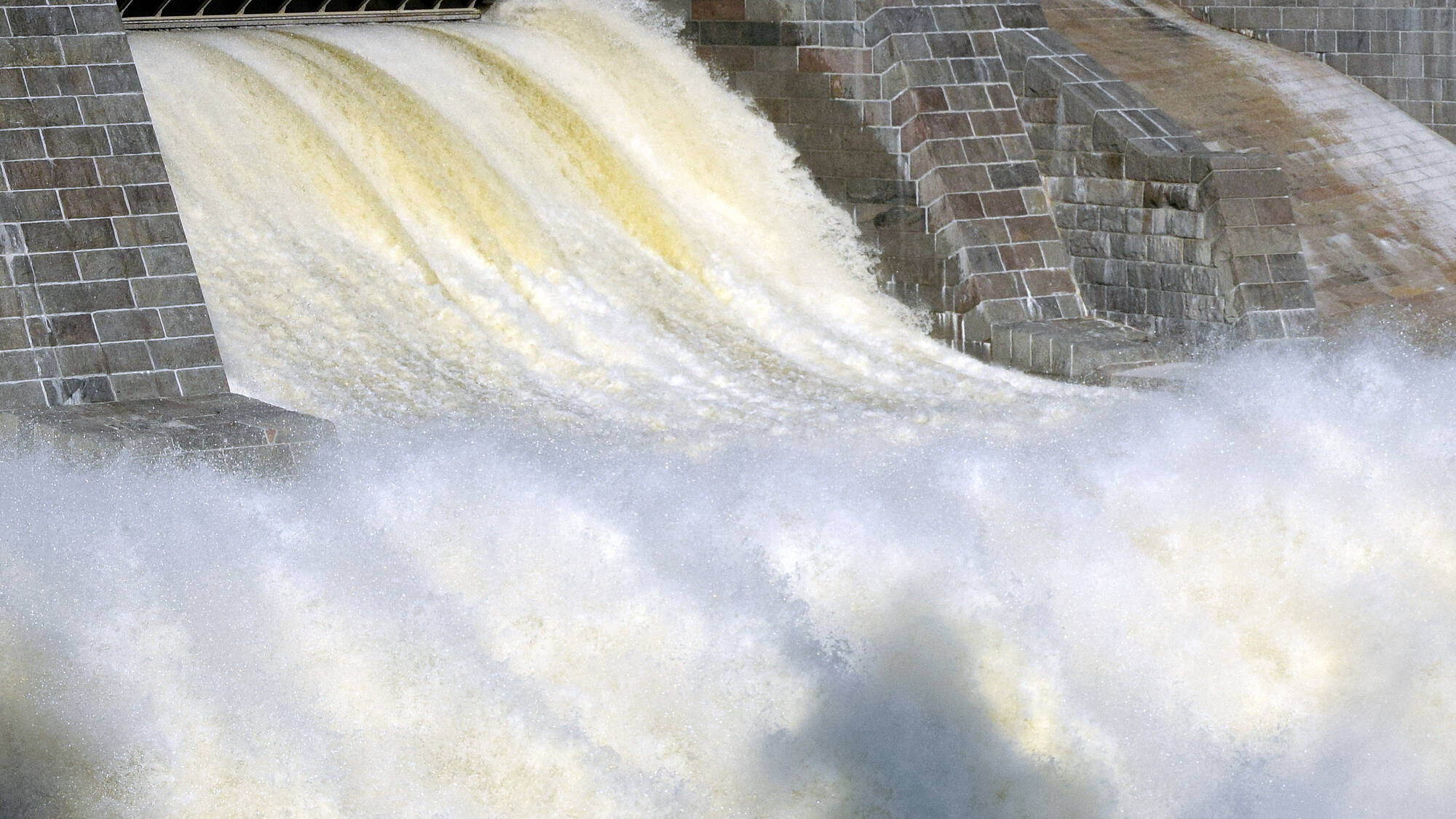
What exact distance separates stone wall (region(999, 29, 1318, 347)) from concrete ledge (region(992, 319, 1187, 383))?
399mm

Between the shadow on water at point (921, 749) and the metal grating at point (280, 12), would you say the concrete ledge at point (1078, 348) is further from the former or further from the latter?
the metal grating at point (280, 12)

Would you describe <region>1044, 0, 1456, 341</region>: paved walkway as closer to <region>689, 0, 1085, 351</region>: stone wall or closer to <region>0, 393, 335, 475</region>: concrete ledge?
<region>689, 0, 1085, 351</region>: stone wall

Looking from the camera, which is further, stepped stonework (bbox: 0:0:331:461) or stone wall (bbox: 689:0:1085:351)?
stone wall (bbox: 689:0:1085:351)

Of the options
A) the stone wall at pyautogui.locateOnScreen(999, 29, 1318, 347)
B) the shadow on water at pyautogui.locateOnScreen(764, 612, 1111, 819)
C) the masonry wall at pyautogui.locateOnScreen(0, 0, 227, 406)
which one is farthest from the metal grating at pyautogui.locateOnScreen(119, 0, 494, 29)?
the shadow on water at pyautogui.locateOnScreen(764, 612, 1111, 819)

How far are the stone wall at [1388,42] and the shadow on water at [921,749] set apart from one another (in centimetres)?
991

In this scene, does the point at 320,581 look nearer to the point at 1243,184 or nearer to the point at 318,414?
the point at 318,414

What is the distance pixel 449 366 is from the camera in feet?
25.2

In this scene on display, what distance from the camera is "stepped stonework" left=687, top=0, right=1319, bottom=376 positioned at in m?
9.33

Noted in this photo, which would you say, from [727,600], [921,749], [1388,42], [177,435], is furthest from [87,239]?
[1388,42]

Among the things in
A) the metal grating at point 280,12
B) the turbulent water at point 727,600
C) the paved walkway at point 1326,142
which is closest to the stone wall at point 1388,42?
the paved walkway at point 1326,142

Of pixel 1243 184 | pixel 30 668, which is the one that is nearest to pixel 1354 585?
pixel 1243 184

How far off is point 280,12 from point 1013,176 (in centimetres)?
487

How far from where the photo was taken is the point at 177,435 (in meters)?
5.94

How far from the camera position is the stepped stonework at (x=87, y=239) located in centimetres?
673
